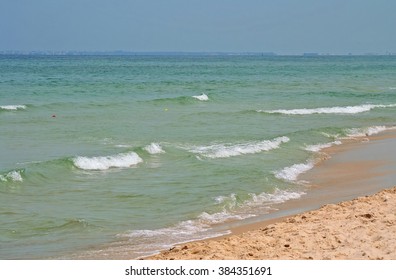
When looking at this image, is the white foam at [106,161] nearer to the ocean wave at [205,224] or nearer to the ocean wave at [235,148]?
the ocean wave at [235,148]

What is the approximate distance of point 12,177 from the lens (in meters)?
14.1

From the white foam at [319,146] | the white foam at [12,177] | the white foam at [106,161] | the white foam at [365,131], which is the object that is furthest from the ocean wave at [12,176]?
the white foam at [365,131]

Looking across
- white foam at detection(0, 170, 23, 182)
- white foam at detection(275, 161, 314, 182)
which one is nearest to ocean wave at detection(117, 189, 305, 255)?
white foam at detection(275, 161, 314, 182)

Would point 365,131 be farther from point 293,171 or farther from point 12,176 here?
point 12,176

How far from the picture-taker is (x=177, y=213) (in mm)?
11688

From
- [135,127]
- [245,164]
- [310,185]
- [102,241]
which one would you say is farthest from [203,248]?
[135,127]

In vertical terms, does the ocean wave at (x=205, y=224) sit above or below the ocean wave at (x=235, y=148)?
above

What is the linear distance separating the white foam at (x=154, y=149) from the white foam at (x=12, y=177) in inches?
165

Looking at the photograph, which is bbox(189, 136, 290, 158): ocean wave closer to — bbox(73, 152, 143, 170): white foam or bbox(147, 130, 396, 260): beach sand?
bbox(73, 152, 143, 170): white foam

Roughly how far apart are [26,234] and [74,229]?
0.72 metres

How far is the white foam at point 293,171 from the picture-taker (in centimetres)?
1507

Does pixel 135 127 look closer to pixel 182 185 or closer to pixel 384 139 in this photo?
pixel 384 139

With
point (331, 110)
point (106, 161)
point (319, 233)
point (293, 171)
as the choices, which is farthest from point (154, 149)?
point (331, 110)

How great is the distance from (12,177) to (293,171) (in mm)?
6138
